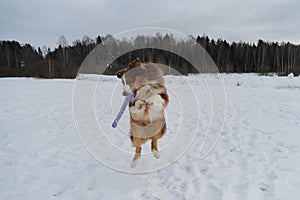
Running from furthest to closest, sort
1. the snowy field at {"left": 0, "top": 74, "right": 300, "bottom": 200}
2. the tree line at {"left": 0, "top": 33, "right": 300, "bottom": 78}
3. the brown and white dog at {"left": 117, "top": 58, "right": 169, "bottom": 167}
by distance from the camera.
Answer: the tree line at {"left": 0, "top": 33, "right": 300, "bottom": 78}
the snowy field at {"left": 0, "top": 74, "right": 300, "bottom": 200}
the brown and white dog at {"left": 117, "top": 58, "right": 169, "bottom": 167}

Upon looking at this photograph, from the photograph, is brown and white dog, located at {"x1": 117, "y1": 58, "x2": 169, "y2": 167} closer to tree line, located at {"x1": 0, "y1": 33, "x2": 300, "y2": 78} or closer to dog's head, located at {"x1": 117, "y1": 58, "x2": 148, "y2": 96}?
dog's head, located at {"x1": 117, "y1": 58, "x2": 148, "y2": 96}

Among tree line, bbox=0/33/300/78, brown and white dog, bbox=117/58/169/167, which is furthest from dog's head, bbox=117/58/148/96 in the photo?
tree line, bbox=0/33/300/78

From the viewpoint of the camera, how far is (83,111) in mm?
7621

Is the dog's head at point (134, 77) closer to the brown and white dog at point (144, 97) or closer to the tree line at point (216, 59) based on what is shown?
the brown and white dog at point (144, 97)

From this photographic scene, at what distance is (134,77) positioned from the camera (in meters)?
2.61

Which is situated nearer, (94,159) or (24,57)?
(94,159)

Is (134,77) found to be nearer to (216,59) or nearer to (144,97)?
(144,97)

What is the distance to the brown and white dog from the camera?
8.45 feet

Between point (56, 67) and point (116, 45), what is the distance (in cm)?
2941

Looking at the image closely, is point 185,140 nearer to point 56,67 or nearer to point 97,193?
point 97,193

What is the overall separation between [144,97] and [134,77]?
29cm

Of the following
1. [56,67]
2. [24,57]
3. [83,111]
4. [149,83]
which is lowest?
[83,111]

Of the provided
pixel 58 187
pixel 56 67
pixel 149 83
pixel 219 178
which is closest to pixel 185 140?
pixel 219 178

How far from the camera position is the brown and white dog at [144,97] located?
8.45 ft
